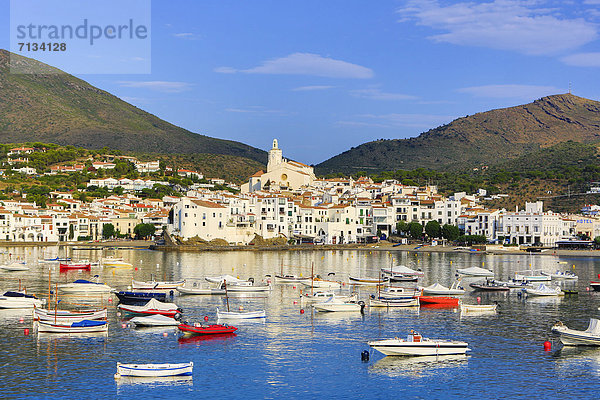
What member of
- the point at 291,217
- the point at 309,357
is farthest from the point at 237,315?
the point at 291,217

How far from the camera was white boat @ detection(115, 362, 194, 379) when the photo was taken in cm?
2630

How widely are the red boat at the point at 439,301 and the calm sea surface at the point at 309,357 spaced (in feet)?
6.99

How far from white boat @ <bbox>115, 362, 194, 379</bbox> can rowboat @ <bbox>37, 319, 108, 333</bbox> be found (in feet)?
27.9

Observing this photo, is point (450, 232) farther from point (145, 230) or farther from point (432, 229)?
point (145, 230)

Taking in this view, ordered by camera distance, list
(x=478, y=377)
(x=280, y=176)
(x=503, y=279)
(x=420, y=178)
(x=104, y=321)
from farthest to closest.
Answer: (x=420, y=178) → (x=280, y=176) → (x=503, y=279) → (x=104, y=321) → (x=478, y=377)

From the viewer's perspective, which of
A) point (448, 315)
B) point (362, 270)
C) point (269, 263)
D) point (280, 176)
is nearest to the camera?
point (448, 315)

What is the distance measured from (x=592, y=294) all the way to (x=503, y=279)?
10397mm

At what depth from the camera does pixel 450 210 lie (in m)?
118

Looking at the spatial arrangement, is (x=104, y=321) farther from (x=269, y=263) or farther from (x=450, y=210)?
(x=450, y=210)

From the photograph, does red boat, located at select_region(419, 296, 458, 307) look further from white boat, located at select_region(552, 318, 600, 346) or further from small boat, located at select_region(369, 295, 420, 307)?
white boat, located at select_region(552, 318, 600, 346)

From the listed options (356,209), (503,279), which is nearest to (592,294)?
(503,279)

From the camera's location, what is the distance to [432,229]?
363 ft

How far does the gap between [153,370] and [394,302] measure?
72.0 ft

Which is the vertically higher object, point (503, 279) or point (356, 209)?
point (356, 209)
